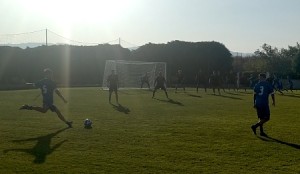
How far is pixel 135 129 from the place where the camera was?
14875 mm

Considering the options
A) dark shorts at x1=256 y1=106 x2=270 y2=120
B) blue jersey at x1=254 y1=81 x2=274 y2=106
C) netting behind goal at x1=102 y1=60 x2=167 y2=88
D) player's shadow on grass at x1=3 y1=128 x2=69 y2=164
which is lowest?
player's shadow on grass at x1=3 y1=128 x2=69 y2=164

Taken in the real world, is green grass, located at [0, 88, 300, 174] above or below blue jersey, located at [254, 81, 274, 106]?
below

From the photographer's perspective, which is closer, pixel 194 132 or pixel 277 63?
pixel 194 132

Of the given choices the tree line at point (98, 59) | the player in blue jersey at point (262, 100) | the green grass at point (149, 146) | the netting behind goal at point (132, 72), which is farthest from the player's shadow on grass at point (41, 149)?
the tree line at point (98, 59)

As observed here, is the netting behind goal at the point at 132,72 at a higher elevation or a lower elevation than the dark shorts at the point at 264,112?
higher

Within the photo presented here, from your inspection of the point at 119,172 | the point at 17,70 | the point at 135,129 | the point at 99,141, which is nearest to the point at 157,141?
the point at 99,141

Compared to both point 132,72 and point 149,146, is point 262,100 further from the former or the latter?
point 132,72

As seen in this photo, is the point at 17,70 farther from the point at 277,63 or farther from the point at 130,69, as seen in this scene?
the point at 277,63

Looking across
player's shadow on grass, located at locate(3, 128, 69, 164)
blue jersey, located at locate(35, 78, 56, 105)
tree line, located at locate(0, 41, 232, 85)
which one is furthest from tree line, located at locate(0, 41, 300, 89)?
player's shadow on grass, located at locate(3, 128, 69, 164)

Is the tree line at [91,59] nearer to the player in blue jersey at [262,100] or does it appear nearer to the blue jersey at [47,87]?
the blue jersey at [47,87]

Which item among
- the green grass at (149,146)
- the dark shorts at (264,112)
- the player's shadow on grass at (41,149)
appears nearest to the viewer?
the green grass at (149,146)

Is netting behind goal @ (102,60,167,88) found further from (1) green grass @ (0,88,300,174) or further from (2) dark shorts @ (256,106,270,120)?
(2) dark shorts @ (256,106,270,120)

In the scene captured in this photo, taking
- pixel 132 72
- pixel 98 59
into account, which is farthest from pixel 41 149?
pixel 98 59

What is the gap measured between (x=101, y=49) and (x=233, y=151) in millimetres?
56684
